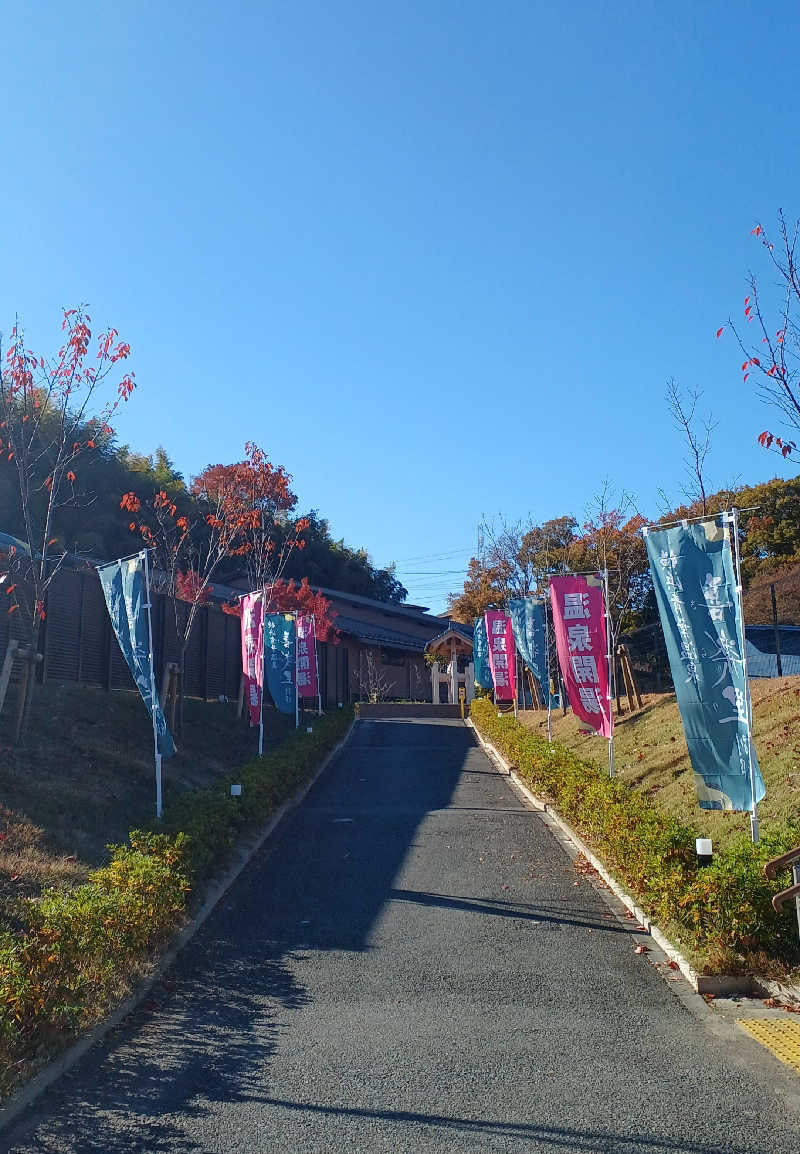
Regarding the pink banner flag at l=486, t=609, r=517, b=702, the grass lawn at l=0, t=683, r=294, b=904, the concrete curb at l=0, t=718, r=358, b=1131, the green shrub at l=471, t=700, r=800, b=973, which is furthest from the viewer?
the pink banner flag at l=486, t=609, r=517, b=702

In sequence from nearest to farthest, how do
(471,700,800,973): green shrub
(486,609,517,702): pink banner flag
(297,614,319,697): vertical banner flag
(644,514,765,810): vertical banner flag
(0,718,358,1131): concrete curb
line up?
(0,718,358,1131): concrete curb
(471,700,800,973): green shrub
(644,514,765,810): vertical banner flag
(297,614,319,697): vertical banner flag
(486,609,517,702): pink banner flag

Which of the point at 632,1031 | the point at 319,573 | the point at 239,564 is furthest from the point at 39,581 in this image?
the point at 319,573

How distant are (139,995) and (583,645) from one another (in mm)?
10257

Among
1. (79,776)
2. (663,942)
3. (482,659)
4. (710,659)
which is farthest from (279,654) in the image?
(663,942)

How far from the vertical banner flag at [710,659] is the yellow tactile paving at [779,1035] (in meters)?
2.74

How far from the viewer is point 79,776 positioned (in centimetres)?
1230

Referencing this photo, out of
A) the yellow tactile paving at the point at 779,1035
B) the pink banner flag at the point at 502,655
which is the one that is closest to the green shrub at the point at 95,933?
the yellow tactile paving at the point at 779,1035

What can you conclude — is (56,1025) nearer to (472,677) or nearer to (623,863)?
(623,863)

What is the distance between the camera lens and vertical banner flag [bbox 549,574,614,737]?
1502 cm

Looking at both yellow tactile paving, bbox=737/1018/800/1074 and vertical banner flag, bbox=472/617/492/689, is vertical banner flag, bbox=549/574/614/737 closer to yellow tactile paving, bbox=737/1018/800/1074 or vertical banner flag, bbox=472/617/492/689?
yellow tactile paving, bbox=737/1018/800/1074

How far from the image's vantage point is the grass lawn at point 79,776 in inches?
353

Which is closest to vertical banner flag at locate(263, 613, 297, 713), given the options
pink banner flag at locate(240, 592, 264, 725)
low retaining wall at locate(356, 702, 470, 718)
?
pink banner flag at locate(240, 592, 264, 725)

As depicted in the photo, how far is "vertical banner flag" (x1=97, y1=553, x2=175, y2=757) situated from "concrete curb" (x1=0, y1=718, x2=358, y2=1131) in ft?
5.51

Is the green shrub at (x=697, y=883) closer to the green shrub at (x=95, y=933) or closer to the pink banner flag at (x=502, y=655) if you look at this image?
the green shrub at (x=95, y=933)
